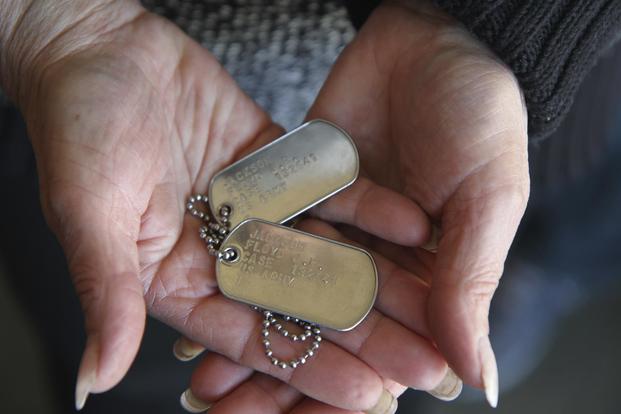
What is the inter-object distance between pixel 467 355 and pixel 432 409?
2.33 feet

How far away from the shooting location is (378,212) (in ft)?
2.74

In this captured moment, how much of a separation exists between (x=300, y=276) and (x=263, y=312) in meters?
0.06

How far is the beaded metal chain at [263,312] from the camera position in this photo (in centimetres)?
77

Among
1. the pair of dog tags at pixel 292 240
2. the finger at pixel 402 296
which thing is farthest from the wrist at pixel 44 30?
the finger at pixel 402 296

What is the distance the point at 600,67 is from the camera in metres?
1.16

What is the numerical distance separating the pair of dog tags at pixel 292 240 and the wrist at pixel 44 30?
0.24 metres

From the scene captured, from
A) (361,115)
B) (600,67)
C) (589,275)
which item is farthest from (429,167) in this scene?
(589,275)

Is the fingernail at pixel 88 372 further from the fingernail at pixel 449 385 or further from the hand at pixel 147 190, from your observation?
the fingernail at pixel 449 385

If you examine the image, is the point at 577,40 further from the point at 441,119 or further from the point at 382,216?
the point at 382,216

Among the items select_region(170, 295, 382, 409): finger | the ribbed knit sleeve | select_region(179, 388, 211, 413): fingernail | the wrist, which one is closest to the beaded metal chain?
select_region(170, 295, 382, 409): finger

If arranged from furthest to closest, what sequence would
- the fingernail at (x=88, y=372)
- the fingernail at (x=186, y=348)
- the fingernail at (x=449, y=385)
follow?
the fingernail at (x=186, y=348), the fingernail at (x=449, y=385), the fingernail at (x=88, y=372)

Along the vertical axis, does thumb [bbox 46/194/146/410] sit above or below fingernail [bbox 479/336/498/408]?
below

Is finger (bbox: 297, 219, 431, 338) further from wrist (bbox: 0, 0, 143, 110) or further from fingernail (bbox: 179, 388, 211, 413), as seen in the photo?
wrist (bbox: 0, 0, 143, 110)

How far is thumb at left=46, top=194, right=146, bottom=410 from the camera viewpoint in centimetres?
64
